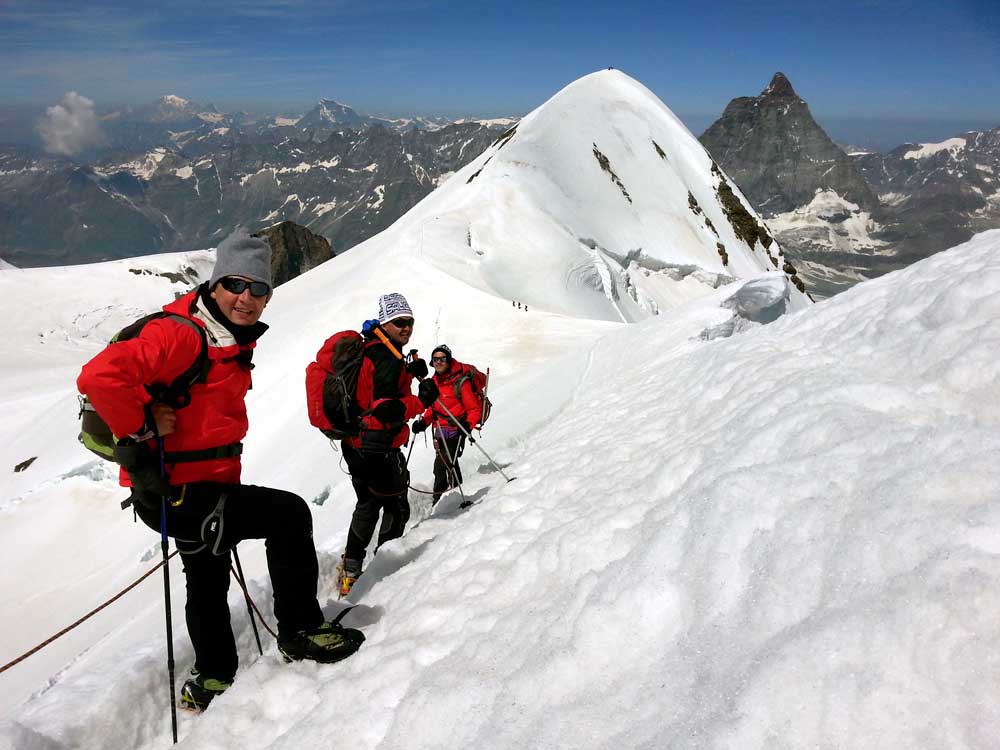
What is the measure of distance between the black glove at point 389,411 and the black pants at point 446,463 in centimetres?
191

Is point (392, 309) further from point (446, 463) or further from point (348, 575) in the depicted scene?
point (446, 463)

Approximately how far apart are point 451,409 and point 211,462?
407cm

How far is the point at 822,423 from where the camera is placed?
3748 millimetres

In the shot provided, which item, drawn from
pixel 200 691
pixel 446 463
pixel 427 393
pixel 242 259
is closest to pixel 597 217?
pixel 446 463

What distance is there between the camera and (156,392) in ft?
10.2

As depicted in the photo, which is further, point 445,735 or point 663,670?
point 445,735

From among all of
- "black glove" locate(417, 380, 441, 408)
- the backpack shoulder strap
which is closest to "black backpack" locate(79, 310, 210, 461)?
the backpack shoulder strap

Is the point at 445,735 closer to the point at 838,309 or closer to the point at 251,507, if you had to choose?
the point at 251,507

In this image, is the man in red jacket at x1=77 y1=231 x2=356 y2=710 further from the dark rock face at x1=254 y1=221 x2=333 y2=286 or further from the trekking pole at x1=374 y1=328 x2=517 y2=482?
the dark rock face at x1=254 y1=221 x2=333 y2=286

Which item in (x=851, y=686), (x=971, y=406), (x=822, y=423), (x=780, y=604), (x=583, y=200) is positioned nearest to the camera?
(x=851, y=686)

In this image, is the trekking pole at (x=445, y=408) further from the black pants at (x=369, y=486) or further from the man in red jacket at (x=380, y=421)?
the black pants at (x=369, y=486)

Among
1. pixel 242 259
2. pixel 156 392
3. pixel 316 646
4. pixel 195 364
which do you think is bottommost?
pixel 316 646

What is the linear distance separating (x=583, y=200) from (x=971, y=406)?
3684cm

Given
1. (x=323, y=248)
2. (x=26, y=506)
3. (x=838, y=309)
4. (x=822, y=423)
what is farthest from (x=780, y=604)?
(x=323, y=248)
